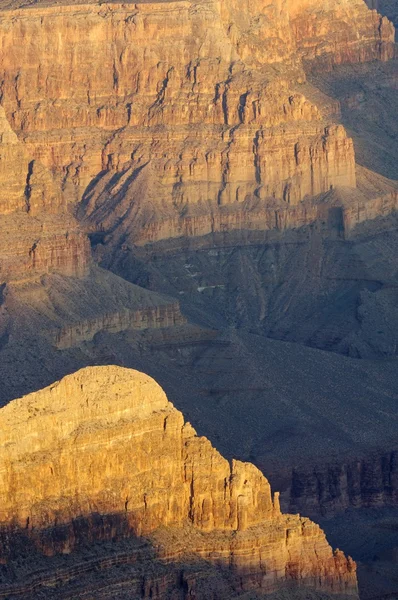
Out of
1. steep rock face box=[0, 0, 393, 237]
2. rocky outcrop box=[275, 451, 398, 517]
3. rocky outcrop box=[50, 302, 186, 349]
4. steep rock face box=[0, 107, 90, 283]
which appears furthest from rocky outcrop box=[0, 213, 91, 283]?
steep rock face box=[0, 0, 393, 237]

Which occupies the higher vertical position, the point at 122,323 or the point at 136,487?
the point at 122,323

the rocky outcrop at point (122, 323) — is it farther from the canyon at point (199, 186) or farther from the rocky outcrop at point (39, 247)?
the rocky outcrop at point (39, 247)

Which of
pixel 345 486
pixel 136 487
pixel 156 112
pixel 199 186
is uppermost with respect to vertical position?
pixel 156 112

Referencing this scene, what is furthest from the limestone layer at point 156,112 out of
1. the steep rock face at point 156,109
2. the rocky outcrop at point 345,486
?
the rocky outcrop at point 345,486

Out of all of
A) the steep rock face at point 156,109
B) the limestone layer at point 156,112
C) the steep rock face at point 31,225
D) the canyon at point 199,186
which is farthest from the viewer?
the steep rock face at point 156,109

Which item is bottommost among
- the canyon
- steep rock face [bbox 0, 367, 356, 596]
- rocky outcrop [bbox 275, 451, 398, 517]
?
steep rock face [bbox 0, 367, 356, 596]

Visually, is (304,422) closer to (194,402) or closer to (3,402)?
(194,402)

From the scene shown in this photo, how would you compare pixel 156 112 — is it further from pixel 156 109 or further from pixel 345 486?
pixel 345 486

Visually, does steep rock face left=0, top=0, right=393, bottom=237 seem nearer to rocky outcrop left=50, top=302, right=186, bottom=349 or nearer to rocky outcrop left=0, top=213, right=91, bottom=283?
rocky outcrop left=50, top=302, right=186, bottom=349

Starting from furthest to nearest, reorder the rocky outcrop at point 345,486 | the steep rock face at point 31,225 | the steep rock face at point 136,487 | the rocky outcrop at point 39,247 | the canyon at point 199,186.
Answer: the canyon at point 199,186 → the steep rock face at point 31,225 → the rocky outcrop at point 39,247 → the rocky outcrop at point 345,486 → the steep rock face at point 136,487

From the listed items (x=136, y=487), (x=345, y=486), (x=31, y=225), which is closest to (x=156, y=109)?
(x=31, y=225)
